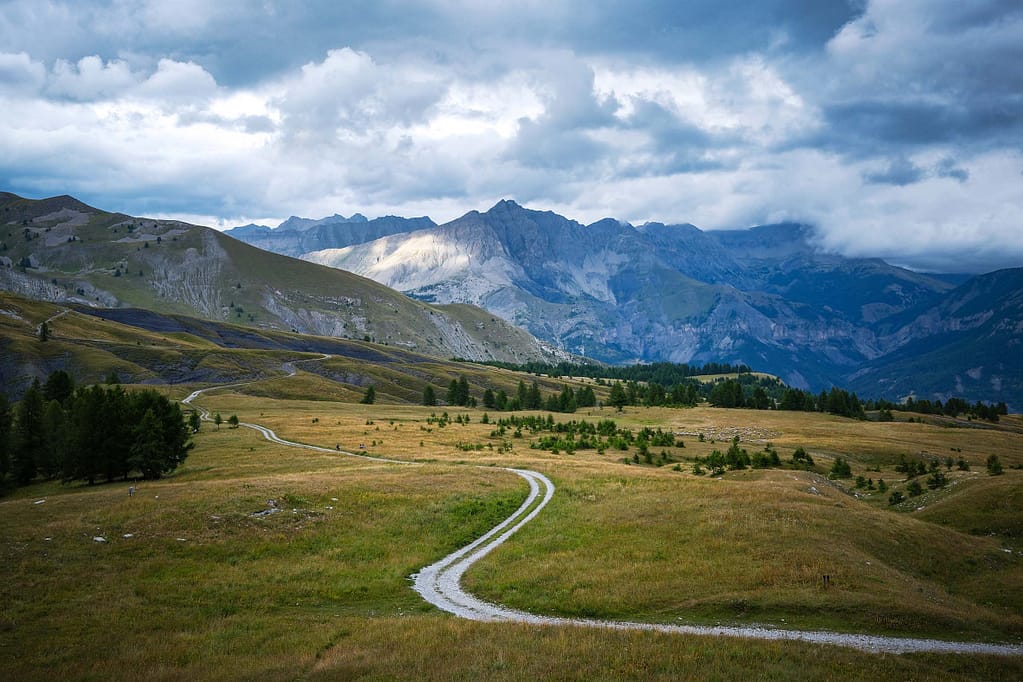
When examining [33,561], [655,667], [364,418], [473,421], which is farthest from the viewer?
[473,421]

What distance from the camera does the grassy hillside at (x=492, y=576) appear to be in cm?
1944

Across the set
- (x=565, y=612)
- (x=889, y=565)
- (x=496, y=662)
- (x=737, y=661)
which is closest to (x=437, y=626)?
(x=496, y=662)

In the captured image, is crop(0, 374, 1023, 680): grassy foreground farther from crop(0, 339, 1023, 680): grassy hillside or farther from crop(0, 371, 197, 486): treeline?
crop(0, 371, 197, 486): treeline

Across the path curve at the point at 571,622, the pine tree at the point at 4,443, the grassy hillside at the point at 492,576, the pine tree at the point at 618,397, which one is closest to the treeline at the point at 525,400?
the pine tree at the point at 618,397

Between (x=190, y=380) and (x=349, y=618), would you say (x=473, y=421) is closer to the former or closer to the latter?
(x=349, y=618)

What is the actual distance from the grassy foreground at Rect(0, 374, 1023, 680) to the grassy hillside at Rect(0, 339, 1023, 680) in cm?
13

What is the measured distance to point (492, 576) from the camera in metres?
29.6

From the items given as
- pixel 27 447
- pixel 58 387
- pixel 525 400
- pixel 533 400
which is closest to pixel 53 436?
pixel 27 447

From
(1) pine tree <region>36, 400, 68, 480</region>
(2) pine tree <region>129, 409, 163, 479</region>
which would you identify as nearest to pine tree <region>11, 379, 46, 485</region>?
(1) pine tree <region>36, 400, 68, 480</region>

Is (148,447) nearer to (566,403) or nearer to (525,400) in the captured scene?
(566,403)

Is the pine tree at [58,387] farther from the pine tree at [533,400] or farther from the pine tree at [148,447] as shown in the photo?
the pine tree at [533,400]

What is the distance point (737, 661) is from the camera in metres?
18.6

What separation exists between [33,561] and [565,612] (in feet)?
86.7

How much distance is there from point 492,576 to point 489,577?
18 cm
